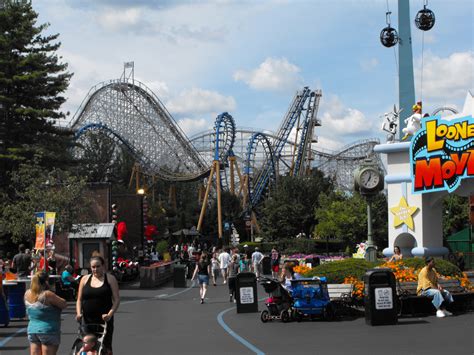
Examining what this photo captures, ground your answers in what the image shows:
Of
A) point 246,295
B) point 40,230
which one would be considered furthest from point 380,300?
point 40,230

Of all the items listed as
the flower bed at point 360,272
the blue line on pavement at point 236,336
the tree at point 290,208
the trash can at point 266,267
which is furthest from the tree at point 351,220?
the blue line on pavement at point 236,336

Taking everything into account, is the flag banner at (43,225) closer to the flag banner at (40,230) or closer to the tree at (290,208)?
the flag banner at (40,230)

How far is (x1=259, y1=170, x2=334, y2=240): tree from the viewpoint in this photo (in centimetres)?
6738

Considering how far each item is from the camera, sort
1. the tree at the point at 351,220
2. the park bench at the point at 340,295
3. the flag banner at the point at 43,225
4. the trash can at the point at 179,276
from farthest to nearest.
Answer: the tree at the point at 351,220 → the trash can at the point at 179,276 → the flag banner at the point at 43,225 → the park bench at the point at 340,295

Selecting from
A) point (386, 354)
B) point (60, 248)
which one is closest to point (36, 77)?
point (60, 248)

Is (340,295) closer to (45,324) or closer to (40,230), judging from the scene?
(45,324)

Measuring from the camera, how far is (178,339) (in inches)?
572

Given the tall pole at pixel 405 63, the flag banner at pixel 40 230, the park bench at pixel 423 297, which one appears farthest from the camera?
the tall pole at pixel 405 63

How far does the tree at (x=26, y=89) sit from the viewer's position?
139 feet

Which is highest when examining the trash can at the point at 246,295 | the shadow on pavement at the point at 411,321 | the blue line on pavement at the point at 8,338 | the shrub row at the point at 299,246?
the shrub row at the point at 299,246

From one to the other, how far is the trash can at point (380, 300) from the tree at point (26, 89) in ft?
94.0

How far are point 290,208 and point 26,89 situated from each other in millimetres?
29561

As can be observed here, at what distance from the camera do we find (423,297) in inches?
689

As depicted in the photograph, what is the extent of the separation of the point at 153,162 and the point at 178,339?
57575mm
